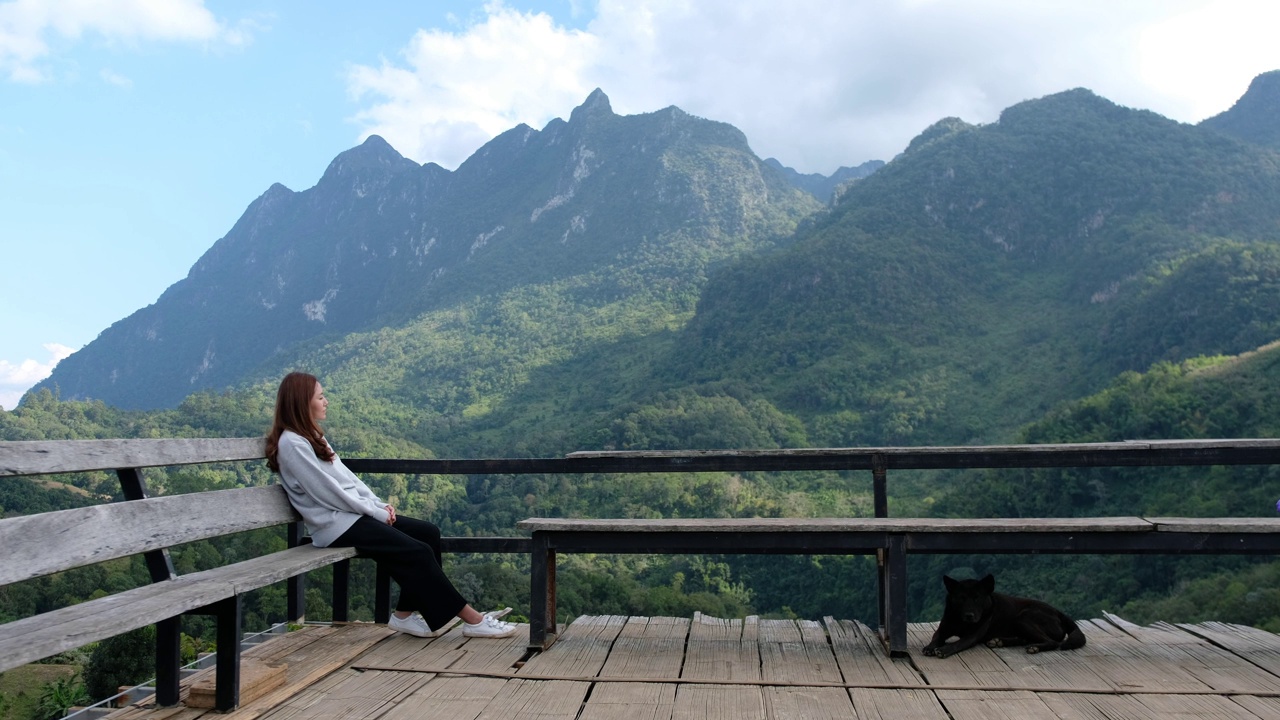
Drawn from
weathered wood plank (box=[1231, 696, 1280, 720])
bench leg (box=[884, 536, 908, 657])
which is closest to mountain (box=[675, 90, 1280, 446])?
bench leg (box=[884, 536, 908, 657])

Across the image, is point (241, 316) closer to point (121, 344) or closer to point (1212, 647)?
point (121, 344)

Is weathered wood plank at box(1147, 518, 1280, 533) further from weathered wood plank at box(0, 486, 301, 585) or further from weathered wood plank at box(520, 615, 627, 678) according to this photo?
weathered wood plank at box(0, 486, 301, 585)

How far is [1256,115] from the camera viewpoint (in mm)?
114625

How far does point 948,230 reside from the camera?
10275 cm

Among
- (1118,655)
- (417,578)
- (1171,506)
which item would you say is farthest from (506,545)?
(1171,506)

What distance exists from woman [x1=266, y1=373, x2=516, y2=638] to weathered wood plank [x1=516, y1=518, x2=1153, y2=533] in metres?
0.58

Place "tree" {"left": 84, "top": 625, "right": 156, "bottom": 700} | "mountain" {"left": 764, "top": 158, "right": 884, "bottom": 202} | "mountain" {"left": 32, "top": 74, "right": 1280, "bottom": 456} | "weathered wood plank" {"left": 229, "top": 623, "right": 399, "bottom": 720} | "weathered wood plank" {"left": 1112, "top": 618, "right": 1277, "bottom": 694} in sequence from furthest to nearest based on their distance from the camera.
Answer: "mountain" {"left": 764, "top": 158, "right": 884, "bottom": 202} → "mountain" {"left": 32, "top": 74, "right": 1280, "bottom": 456} → "tree" {"left": 84, "top": 625, "right": 156, "bottom": 700} → "weathered wood plank" {"left": 1112, "top": 618, "right": 1277, "bottom": 694} → "weathered wood plank" {"left": 229, "top": 623, "right": 399, "bottom": 720}

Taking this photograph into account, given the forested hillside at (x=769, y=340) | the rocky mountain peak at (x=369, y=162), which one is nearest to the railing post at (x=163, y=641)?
the forested hillside at (x=769, y=340)

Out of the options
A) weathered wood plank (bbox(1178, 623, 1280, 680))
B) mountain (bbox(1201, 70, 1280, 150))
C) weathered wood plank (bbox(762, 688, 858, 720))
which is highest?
mountain (bbox(1201, 70, 1280, 150))

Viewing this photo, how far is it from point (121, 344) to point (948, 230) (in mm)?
158706

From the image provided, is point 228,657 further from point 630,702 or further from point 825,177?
point 825,177

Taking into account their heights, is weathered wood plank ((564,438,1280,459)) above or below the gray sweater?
above

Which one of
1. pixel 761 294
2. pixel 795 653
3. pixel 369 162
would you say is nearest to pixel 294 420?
pixel 795 653

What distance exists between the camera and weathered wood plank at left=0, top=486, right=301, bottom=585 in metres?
2.25
